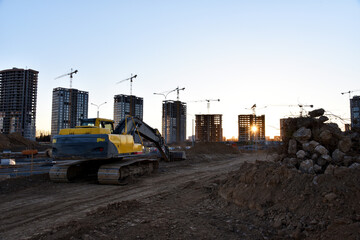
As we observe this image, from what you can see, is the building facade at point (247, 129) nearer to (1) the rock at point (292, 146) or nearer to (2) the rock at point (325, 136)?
(1) the rock at point (292, 146)

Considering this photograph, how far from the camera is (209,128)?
80.4m

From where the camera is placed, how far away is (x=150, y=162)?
49.9 feet

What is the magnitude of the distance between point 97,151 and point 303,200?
25.5 feet

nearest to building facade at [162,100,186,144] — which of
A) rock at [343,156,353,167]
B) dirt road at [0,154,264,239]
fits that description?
dirt road at [0,154,264,239]

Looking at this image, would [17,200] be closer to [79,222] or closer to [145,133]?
[79,222]

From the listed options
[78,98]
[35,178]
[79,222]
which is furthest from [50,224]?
[78,98]

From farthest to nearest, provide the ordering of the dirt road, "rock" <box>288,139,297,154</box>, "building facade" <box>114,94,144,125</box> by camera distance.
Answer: "building facade" <box>114,94,144,125</box> → "rock" <box>288,139,297,154</box> → the dirt road

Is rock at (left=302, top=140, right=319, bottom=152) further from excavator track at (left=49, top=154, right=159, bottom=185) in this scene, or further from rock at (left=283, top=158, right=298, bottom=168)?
excavator track at (left=49, top=154, right=159, bottom=185)

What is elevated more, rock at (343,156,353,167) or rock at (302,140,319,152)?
rock at (302,140,319,152)

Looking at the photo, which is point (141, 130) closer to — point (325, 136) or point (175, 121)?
point (325, 136)

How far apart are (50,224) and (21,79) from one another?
7898cm

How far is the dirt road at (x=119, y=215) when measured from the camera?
16.9 ft

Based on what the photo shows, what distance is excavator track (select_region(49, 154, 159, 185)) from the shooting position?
36.4ft

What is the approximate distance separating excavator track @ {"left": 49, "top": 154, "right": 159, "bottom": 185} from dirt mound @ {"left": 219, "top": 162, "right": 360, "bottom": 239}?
19.2ft
